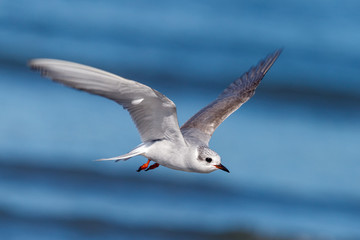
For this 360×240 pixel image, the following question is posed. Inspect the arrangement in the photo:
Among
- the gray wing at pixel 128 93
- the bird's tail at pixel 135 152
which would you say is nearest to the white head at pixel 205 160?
the gray wing at pixel 128 93

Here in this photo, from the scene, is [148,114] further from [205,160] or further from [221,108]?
[221,108]

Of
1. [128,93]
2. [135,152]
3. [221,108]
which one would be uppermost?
[221,108]

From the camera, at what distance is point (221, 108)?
582 centimetres

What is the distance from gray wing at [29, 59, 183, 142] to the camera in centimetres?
383

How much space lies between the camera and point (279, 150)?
34.9 feet

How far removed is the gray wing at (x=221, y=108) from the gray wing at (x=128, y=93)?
0.55 metres

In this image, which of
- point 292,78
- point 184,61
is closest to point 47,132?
point 184,61

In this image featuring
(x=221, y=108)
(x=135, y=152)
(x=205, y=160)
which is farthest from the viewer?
(x=221, y=108)

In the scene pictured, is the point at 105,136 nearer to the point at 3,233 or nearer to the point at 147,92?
the point at 3,233

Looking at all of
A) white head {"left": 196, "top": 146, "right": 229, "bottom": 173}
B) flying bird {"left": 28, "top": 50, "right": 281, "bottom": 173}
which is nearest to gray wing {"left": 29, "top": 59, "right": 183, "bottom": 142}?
flying bird {"left": 28, "top": 50, "right": 281, "bottom": 173}

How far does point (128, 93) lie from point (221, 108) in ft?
5.97

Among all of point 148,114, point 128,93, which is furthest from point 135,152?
point 128,93

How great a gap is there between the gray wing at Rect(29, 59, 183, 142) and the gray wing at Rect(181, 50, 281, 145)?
21.5 inches

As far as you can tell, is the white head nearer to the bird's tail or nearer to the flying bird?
the flying bird
